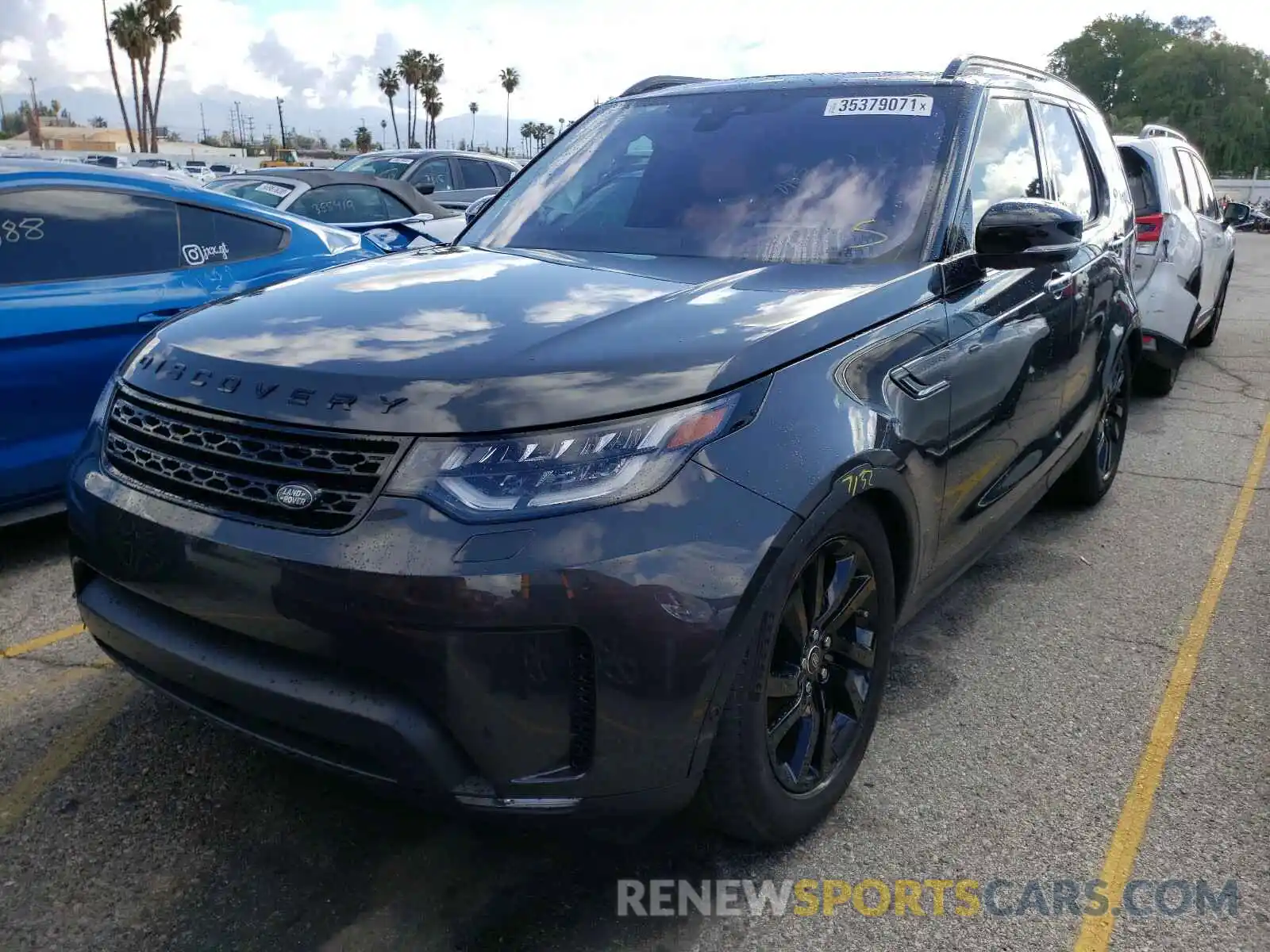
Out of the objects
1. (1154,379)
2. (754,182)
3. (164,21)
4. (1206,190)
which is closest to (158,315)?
(754,182)

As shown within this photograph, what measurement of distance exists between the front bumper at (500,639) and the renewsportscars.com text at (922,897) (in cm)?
44

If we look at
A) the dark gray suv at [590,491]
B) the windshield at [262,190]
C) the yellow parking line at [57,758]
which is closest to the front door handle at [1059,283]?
the dark gray suv at [590,491]

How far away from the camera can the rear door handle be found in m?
2.68

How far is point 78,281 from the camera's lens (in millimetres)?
4461

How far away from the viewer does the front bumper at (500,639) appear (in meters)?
1.97

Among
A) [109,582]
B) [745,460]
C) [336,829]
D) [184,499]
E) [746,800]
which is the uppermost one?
[745,460]

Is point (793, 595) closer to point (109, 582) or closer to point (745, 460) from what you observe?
point (745, 460)

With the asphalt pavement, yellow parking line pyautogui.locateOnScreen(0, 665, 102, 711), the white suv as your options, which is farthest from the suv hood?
the white suv

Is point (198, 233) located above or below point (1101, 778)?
above

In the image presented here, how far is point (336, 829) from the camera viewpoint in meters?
2.69

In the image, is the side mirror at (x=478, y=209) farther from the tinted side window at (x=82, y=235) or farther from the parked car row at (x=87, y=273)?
Answer: the tinted side window at (x=82, y=235)

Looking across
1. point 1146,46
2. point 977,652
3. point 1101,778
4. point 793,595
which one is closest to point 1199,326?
point 977,652

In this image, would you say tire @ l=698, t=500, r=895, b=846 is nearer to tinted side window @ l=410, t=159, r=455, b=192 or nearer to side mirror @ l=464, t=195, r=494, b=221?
side mirror @ l=464, t=195, r=494, b=221

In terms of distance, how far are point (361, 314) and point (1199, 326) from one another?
330 inches
